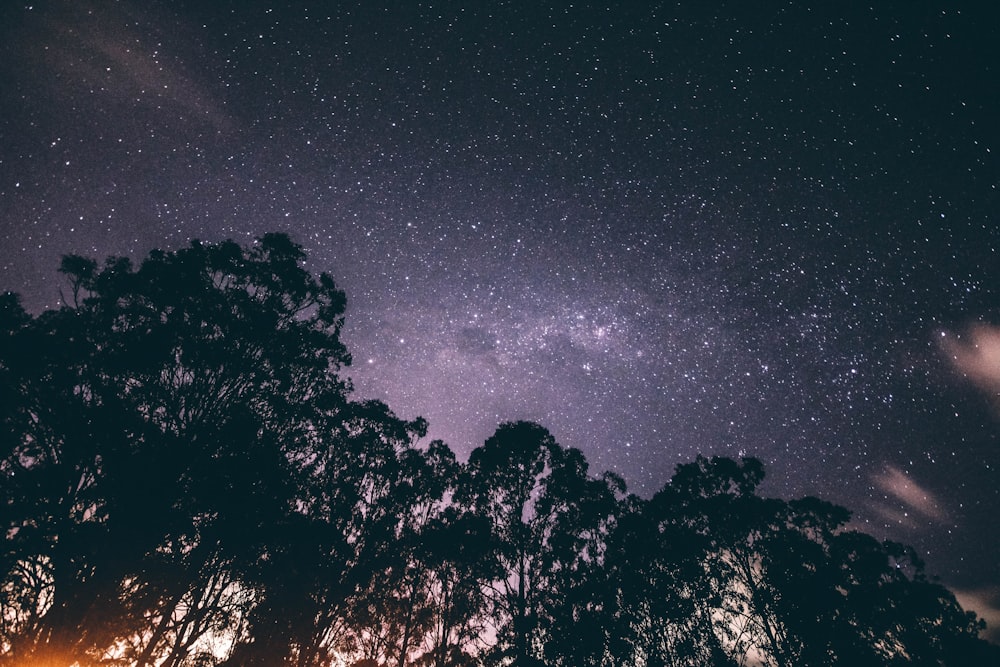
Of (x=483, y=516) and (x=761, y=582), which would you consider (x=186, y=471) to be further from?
(x=761, y=582)

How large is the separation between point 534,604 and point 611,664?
208 inches

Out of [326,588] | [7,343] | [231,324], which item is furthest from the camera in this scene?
[326,588]

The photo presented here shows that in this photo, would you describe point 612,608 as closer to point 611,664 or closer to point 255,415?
point 611,664

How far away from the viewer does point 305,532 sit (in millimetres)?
15898

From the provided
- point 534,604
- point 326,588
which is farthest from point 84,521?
point 534,604

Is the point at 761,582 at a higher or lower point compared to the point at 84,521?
higher

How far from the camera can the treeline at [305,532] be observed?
10.8 meters

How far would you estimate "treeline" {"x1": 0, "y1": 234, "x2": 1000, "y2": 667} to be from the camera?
35.3 ft

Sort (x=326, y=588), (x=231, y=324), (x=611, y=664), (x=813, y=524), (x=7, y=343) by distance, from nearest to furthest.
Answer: (x=7, y=343), (x=231, y=324), (x=326, y=588), (x=611, y=664), (x=813, y=524)

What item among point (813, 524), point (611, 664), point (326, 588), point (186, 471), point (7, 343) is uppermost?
point (813, 524)

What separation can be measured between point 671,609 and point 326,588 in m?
17.4

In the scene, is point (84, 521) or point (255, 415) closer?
point (84, 521)

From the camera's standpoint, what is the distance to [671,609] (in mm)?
20859

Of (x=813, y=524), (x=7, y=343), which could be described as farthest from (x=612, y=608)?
(x=7, y=343)
